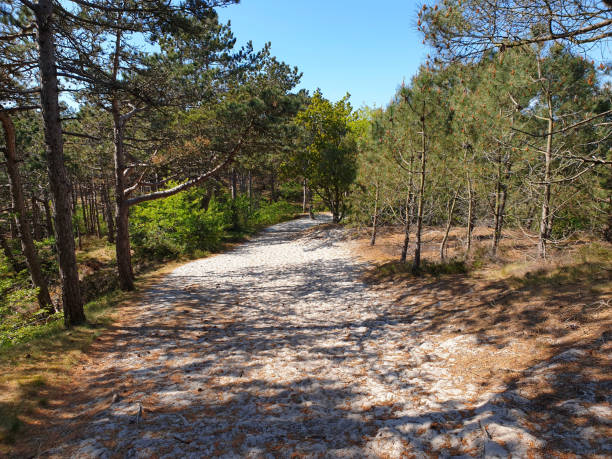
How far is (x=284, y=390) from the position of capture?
412 cm

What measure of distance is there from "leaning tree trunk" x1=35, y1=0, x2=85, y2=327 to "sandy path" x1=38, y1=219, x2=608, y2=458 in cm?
155

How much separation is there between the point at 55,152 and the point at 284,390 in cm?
620

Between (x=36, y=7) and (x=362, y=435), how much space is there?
8.54m

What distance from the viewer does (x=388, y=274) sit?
32.5 ft

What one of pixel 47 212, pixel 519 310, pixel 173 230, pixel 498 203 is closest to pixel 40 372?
pixel 519 310

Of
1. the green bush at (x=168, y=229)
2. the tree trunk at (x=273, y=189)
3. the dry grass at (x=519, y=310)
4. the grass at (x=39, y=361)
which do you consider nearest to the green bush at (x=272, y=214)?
the tree trunk at (x=273, y=189)

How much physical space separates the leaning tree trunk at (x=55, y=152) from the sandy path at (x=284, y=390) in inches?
61.0

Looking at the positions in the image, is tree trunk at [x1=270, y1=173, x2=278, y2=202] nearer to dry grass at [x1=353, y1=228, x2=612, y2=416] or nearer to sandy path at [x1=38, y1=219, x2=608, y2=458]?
dry grass at [x1=353, y1=228, x2=612, y2=416]

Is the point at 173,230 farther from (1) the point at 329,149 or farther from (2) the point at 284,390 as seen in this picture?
(2) the point at 284,390

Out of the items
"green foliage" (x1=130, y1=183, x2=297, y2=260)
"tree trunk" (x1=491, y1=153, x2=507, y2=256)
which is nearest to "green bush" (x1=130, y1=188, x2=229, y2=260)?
"green foliage" (x1=130, y1=183, x2=297, y2=260)

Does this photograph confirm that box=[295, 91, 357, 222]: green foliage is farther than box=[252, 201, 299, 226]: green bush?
No

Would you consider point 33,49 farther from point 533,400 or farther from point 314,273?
point 533,400

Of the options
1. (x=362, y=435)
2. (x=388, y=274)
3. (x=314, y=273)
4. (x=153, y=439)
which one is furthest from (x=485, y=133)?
(x=153, y=439)

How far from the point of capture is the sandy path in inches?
115
